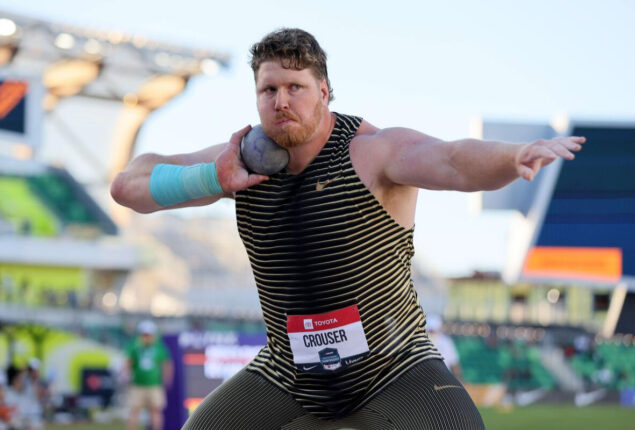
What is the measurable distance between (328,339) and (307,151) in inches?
28.4

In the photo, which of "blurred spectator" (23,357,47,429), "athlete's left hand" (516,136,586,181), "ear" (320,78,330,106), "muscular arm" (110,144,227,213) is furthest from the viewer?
"blurred spectator" (23,357,47,429)

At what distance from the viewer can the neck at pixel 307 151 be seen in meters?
4.04

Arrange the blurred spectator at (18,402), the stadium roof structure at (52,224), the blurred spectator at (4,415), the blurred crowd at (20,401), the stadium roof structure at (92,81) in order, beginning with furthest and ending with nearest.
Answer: the stadium roof structure at (92,81)
the stadium roof structure at (52,224)
the blurred spectator at (18,402)
the blurred crowd at (20,401)
the blurred spectator at (4,415)

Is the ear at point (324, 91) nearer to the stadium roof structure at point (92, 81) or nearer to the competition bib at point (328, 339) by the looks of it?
the competition bib at point (328, 339)

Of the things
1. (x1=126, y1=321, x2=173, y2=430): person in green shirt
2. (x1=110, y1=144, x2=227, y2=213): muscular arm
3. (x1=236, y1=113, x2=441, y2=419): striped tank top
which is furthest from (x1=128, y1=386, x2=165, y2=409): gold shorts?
(x1=236, y1=113, x2=441, y2=419): striped tank top

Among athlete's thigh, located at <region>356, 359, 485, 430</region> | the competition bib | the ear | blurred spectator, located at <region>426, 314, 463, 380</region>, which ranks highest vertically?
the ear

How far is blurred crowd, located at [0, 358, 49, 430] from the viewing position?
13916mm

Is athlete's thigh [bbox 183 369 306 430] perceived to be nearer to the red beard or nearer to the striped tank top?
the striped tank top

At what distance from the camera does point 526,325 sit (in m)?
38.0

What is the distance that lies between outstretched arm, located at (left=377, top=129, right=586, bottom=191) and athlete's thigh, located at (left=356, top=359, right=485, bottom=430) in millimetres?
739

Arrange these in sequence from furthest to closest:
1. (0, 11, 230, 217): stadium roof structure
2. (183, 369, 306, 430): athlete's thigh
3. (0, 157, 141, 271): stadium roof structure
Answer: (0, 11, 230, 217): stadium roof structure → (0, 157, 141, 271): stadium roof structure → (183, 369, 306, 430): athlete's thigh

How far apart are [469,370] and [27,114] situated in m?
18.8

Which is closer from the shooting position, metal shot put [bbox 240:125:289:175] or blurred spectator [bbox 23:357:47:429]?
metal shot put [bbox 240:125:289:175]

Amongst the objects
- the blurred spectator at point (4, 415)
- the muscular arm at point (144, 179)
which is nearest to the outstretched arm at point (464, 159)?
the muscular arm at point (144, 179)
